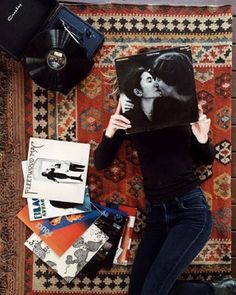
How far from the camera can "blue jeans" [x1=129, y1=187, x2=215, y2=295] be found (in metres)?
1.23

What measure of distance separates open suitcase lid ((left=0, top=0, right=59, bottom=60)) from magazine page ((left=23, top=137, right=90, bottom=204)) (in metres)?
0.32

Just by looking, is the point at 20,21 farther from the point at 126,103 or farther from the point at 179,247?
the point at 179,247

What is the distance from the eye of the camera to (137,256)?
134 centimetres

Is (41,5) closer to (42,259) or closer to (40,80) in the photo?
(40,80)

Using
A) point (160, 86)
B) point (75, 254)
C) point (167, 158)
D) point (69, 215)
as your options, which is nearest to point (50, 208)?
point (69, 215)

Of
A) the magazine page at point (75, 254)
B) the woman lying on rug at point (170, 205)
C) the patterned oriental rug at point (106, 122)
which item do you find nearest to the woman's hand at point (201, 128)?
the woman lying on rug at point (170, 205)

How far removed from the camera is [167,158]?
50.2 inches

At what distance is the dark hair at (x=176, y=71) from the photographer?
122cm

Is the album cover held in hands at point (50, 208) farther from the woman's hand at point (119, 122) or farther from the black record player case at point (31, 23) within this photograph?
the black record player case at point (31, 23)

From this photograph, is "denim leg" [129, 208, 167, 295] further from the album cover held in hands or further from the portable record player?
the portable record player

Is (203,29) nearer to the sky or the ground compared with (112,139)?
nearer to the sky

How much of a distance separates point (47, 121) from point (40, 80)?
16 centimetres

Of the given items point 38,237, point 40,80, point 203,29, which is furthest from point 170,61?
point 38,237

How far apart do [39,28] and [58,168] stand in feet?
1.56
